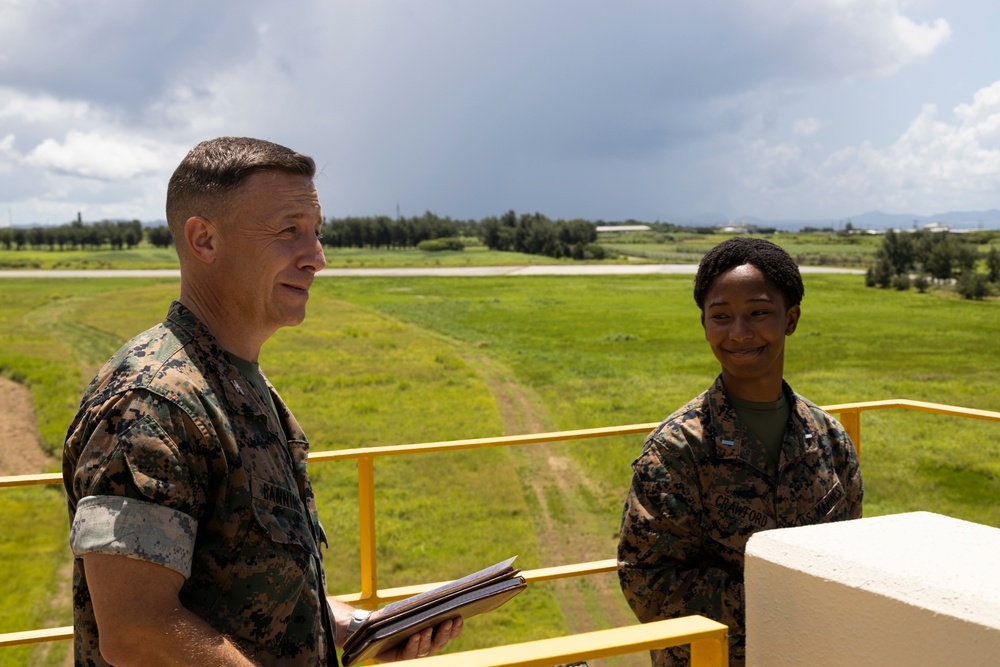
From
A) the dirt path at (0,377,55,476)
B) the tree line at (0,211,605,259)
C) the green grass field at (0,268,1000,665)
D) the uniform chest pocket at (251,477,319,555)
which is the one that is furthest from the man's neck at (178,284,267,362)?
the tree line at (0,211,605,259)

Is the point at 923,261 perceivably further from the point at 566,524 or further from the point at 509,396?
the point at 566,524

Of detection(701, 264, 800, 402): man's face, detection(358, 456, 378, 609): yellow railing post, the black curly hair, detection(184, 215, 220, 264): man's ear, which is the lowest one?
detection(358, 456, 378, 609): yellow railing post

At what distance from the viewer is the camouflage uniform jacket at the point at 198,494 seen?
1.26 meters

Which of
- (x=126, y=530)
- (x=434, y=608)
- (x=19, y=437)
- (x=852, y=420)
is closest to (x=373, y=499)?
(x=434, y=608)

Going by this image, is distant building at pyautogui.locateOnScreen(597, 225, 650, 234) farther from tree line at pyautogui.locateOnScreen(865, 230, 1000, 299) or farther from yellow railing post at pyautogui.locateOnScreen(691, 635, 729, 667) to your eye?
A: yellow railing post at pyautogui.locateOnScreen(691, 635, 729, 667)

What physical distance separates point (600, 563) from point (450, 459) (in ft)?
57.1

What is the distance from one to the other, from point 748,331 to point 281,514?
1137mm

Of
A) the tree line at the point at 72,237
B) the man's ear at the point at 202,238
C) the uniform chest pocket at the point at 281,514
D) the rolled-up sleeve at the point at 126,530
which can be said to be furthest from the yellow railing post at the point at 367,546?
the tree line at the point at 72,237

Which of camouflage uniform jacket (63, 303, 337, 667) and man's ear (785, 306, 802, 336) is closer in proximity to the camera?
camouflage uniform jacket (63, 303, 337, 667)

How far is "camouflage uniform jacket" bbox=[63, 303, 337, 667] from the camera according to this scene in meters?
1.26

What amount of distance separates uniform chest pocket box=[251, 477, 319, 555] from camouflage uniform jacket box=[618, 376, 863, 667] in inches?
27.6

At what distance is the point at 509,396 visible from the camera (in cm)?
2731

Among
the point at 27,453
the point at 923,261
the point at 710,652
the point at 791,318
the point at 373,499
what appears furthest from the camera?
the point at 923,261

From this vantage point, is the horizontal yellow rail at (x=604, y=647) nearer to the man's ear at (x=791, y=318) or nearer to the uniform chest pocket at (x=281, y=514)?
the uniform chest pocket at (x=281, y=514)
